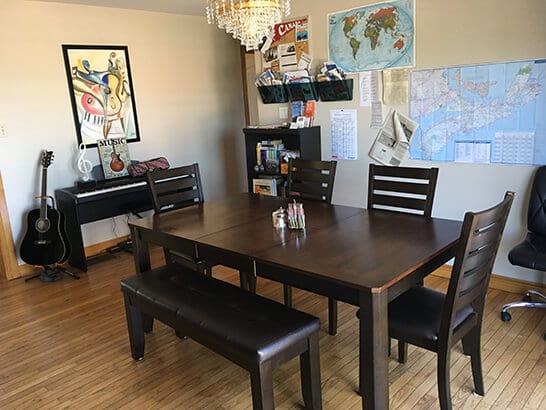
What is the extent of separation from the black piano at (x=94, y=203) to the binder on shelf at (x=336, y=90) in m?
1.81

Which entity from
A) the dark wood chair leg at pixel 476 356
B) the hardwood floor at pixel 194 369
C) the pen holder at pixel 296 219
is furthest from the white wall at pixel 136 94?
the dark wood chair leg at pixel 476 356

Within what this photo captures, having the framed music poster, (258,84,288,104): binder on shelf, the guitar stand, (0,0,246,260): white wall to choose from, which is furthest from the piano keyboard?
(258,84,288,104): binder on shelf

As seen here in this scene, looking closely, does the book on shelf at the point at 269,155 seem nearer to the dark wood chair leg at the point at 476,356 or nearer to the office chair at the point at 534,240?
the office chair at the point at 534,240

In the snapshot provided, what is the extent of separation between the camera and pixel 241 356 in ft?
5.96

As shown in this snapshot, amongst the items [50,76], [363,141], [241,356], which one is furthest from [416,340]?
[50,76]

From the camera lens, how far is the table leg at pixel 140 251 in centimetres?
269

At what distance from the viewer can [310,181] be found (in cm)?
309

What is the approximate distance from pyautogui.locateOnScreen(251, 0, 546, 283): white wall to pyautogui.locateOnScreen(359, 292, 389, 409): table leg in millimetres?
1889

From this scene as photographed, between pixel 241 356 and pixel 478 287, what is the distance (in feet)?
3.37

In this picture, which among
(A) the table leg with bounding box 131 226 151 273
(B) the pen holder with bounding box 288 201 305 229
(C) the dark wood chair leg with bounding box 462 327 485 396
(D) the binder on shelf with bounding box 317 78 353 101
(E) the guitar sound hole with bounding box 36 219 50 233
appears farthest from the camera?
(E) the guitar sound hole with bounding box 36 219 50 233

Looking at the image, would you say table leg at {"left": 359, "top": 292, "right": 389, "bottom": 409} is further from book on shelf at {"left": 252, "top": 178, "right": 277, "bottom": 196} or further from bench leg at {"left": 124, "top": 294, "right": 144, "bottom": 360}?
book on shelf at {"left": 252, "top": 178, "right": 277, "bottom": 196}

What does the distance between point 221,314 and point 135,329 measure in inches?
31.5

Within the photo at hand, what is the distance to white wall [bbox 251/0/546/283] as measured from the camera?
9.41 feet

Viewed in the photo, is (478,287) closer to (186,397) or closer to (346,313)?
(346,313)
